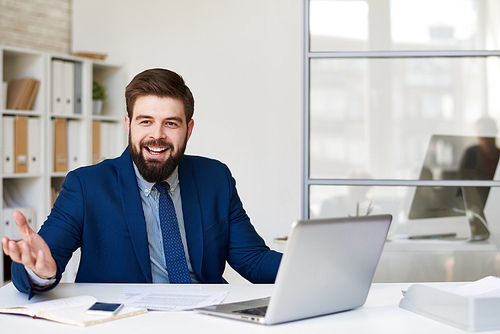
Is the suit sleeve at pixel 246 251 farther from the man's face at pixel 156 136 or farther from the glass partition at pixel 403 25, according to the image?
the glass partition at pixel 403 25

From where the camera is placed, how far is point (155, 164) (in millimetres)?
2020

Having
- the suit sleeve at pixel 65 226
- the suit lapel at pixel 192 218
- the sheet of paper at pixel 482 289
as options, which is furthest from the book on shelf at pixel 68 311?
the sheet of paper at pixel 482 289

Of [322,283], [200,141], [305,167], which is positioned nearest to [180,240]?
[322,283]

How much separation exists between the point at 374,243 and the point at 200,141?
329cm

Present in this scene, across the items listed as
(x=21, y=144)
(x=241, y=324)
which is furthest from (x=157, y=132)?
(x=21, y=144)

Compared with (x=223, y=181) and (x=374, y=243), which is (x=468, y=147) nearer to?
(x=223, y=181)

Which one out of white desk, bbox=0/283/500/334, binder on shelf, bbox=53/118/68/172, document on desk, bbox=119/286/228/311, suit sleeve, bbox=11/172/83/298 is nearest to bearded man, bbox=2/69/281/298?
suit sleeve, bbox=11/172/83/298

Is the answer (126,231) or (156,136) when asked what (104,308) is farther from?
(156,136)

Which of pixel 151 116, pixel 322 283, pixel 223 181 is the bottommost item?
pixel 322 283

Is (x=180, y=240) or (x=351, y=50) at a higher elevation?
(x=351, y=50)

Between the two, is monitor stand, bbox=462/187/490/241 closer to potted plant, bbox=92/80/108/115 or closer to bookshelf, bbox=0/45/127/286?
bookshelf, bbox=0/45/127/286

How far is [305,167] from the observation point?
12.9 feet

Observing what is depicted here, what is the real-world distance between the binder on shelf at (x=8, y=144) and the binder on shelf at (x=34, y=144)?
0.14 meters

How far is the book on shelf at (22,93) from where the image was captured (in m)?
4.30
